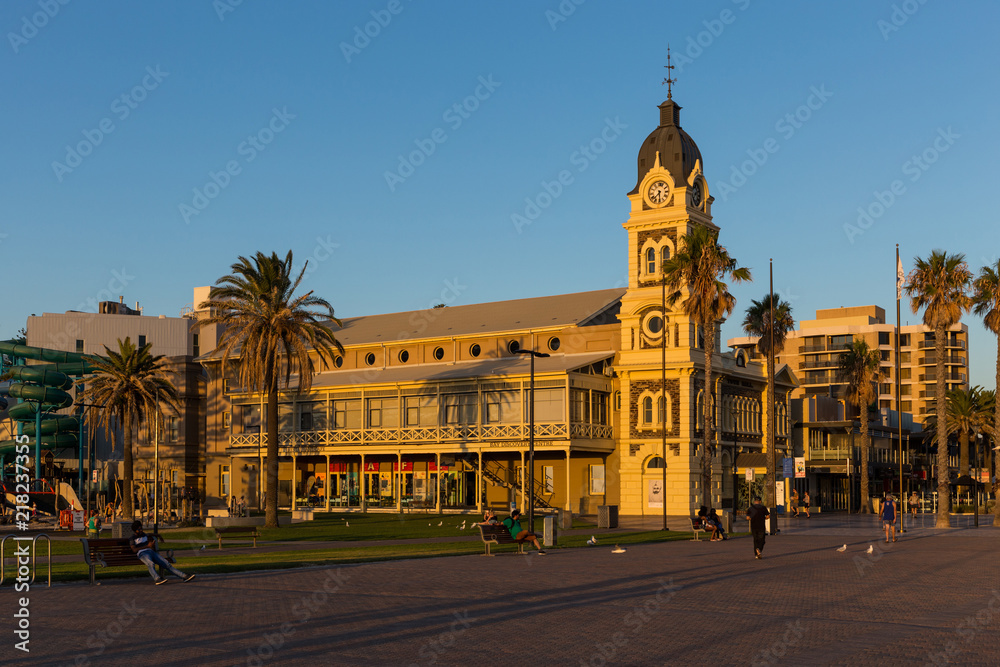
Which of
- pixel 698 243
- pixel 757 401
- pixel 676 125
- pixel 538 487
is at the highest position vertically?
pixel 676 125

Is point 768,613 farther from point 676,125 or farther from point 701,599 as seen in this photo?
point 676,125

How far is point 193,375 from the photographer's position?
7412 cm

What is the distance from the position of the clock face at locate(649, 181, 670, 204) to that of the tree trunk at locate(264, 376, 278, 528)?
24497 mm

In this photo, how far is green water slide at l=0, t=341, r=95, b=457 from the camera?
199 ft

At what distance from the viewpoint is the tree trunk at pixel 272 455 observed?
44.6m

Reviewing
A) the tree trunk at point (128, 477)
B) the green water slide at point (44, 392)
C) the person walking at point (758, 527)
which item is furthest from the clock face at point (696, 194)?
the green water slide at point (44, 392)

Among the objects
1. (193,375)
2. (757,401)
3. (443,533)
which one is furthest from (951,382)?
(443,533)

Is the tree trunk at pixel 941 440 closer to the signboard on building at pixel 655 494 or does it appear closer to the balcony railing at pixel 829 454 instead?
the signboard on building at pixel 655 494

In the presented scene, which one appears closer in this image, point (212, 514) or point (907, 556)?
point (907, 556)

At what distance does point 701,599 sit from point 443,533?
2315cm

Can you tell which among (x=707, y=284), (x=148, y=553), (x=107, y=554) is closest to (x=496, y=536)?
(x=148, y=553)

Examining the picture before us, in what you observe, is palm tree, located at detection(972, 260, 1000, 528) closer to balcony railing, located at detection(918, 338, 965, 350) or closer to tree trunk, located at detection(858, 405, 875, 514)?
tree trunk, located at detection(858, 405, 875, 514)

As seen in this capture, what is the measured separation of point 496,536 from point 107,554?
11115 millimetres

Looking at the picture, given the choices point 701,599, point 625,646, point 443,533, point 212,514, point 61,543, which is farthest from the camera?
point 212,514
